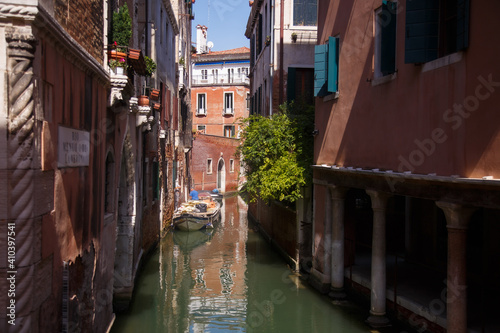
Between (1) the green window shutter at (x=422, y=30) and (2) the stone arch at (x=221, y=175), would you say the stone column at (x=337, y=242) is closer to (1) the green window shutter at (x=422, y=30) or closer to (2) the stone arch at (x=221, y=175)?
(1) the green window shutter at (x=422, y=30)

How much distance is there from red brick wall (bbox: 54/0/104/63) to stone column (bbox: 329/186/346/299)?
5104 mm

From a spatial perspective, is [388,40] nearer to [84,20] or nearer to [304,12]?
[84,20]

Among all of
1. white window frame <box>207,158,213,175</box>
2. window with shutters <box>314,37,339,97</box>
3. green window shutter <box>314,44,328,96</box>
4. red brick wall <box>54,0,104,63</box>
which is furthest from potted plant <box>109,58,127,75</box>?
white window frame <box>207,158,213,175</box>

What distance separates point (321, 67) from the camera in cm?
1021

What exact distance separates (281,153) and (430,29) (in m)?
5.76

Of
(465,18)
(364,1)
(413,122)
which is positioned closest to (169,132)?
(364,1)

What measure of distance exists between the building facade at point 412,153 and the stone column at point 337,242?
0.02 m

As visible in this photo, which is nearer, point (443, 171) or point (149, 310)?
point (443, 171)

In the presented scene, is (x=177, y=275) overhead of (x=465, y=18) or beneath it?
beneath

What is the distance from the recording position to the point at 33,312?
4.11 metres

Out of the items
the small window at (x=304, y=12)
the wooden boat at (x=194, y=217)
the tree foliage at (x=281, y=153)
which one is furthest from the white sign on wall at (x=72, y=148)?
the wooden boat at (x=194, y=217)

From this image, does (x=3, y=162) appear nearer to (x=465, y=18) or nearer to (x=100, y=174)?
(x=100, y=174)

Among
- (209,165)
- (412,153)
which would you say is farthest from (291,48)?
(209,165)

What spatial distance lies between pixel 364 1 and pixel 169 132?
39.7 ft
